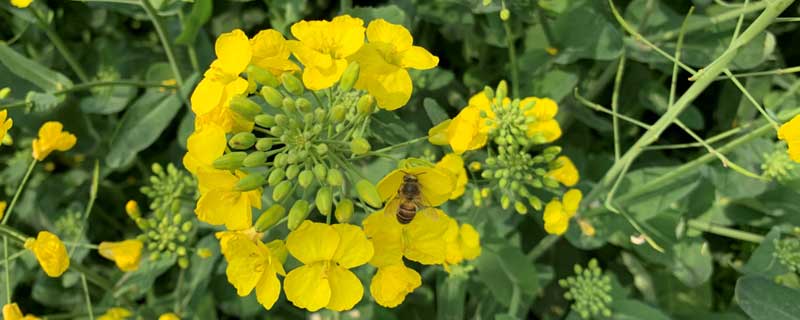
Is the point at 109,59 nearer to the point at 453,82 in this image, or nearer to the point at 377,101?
the point at 453,82

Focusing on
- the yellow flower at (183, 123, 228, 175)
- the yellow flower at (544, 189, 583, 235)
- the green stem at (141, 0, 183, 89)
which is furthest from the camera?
the green stem at (141, 0, 183, 89)

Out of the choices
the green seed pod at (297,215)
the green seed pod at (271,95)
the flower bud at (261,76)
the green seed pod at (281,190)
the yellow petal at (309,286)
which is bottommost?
the yellow petal at (309,286)

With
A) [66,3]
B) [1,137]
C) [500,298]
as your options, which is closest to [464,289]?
[500,298]

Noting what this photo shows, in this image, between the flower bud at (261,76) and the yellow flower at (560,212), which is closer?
the flower bud at (261,76)

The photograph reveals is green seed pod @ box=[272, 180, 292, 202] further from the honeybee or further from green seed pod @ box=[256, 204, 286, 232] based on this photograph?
the honeybee

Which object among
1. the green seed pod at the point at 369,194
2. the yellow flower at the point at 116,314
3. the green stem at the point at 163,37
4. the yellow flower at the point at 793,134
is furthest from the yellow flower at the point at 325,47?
the yellow flower at the point at 116,314

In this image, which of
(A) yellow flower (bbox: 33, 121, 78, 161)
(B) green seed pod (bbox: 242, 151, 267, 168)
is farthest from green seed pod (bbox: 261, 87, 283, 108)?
(A) yellow flower (bbox: 33, 121, 78, 161)

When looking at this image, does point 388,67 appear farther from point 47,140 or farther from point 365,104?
point 47,140

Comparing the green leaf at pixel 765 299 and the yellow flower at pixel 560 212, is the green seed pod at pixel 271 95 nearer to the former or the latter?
the yellow flower at pixel 560 212
